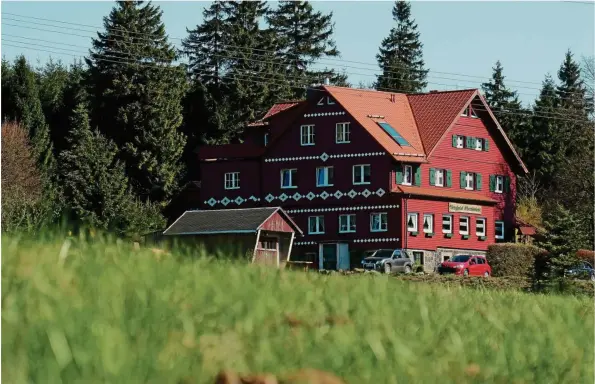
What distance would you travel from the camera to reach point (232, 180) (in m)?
80.4

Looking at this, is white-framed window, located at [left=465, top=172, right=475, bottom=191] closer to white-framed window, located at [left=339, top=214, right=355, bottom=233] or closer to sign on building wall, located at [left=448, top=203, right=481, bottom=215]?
sign on building wall, located at [left=448, top=203, right=481, bottom=215]

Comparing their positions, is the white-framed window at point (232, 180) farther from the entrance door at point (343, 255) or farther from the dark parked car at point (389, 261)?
the dark parked car at point (389, 261)

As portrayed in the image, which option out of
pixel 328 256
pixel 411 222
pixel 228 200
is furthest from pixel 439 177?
pixel 228 200

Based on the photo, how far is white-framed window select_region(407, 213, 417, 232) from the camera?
7431cm

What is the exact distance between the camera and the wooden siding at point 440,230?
2933 inches

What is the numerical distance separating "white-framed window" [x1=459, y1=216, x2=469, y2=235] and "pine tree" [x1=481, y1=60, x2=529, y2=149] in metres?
25.4

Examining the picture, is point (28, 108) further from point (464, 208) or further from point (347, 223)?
point (464, 208)

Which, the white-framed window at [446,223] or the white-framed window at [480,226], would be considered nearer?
the white-framed window at [446,223]

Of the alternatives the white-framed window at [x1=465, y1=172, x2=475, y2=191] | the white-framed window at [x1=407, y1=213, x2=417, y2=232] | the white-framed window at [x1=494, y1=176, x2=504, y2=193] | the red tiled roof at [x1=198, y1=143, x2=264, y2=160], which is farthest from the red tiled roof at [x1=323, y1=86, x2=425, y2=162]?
the white-framed window at [x1=494, y1=176, x2=504, y2=193]

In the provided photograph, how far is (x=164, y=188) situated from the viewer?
8206cm

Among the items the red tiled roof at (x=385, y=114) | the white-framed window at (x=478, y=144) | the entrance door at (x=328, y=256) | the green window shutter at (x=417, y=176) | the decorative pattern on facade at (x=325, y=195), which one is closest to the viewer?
the entrance door at (x=328, y=256)

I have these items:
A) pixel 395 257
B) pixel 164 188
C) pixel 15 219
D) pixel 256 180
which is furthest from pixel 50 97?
pixel 15 219

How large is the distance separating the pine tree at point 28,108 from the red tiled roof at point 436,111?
22920 mm

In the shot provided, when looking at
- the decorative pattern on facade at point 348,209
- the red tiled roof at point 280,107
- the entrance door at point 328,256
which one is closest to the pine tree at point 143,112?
the red tiled roof at point 280,107
